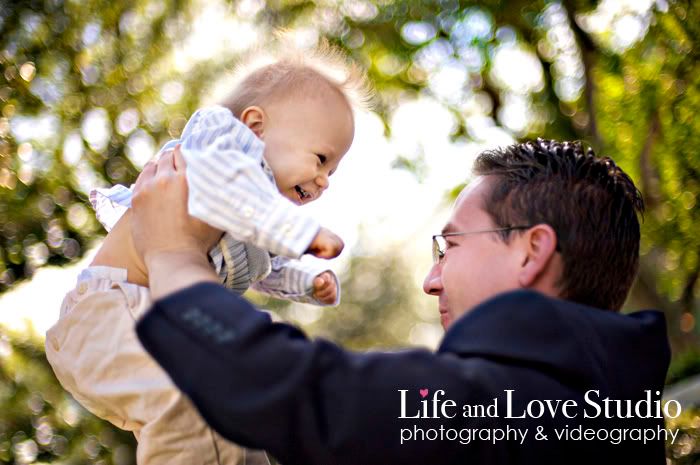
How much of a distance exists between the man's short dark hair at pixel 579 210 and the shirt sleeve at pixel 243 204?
0.63 metres

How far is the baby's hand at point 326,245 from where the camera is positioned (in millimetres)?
2062

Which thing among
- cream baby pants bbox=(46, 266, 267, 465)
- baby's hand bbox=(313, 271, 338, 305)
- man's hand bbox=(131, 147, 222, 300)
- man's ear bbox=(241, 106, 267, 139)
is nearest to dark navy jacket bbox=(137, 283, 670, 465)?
man's hand bbox=(131, 147, 222, 300)

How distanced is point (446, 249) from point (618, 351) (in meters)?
0.64

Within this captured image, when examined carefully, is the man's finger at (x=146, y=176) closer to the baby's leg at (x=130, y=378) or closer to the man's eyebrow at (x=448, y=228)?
the baby's leg at (x=130, y=378)

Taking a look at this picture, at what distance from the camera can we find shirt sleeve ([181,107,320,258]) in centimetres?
205

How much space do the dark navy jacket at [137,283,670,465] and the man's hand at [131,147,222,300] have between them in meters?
0.15

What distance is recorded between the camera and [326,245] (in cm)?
206

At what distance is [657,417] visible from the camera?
216cm

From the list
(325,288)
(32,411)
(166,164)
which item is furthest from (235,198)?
(32,411)

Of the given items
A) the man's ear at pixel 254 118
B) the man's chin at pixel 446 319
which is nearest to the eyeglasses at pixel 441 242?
the man's chin at pixel 446 319

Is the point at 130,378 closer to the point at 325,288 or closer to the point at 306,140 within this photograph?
the point at 325,288

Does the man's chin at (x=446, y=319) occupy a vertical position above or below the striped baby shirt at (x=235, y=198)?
below

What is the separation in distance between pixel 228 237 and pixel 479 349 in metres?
0.81

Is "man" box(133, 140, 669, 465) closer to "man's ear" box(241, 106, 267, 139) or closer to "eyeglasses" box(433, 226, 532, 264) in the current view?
"eyeglasses" box(433, 226, 532, 264)
